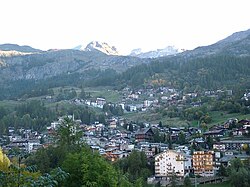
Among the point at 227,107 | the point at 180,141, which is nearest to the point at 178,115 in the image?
the point at 227,107

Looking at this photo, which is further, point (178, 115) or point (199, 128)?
point (178, 115)

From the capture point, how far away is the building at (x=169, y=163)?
192ft

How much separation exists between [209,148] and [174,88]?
280ft

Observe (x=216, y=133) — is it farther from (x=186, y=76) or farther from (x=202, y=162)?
(x=186, y=76)

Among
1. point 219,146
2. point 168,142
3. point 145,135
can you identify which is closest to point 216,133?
point 168,142

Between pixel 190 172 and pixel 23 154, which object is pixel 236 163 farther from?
pixel 23 154

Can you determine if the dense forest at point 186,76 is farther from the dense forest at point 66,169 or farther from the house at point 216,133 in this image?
the dense forest at point 66,169

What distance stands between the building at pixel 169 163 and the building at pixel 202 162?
1778 millimetres

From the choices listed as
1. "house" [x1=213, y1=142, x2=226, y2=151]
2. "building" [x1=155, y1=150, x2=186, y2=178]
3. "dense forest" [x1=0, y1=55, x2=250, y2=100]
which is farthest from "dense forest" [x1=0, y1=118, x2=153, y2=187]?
"dense forest" [x1=0, y1=55, x2=250, y2=100]

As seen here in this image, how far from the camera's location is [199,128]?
289ft

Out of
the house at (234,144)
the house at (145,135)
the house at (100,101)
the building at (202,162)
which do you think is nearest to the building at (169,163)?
the building at (202,162)

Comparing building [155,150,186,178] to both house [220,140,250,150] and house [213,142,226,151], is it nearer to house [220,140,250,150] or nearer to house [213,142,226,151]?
house [213,142,226,151]

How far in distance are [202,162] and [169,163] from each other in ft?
14.7

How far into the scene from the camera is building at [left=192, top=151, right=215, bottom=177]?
5912 cm
